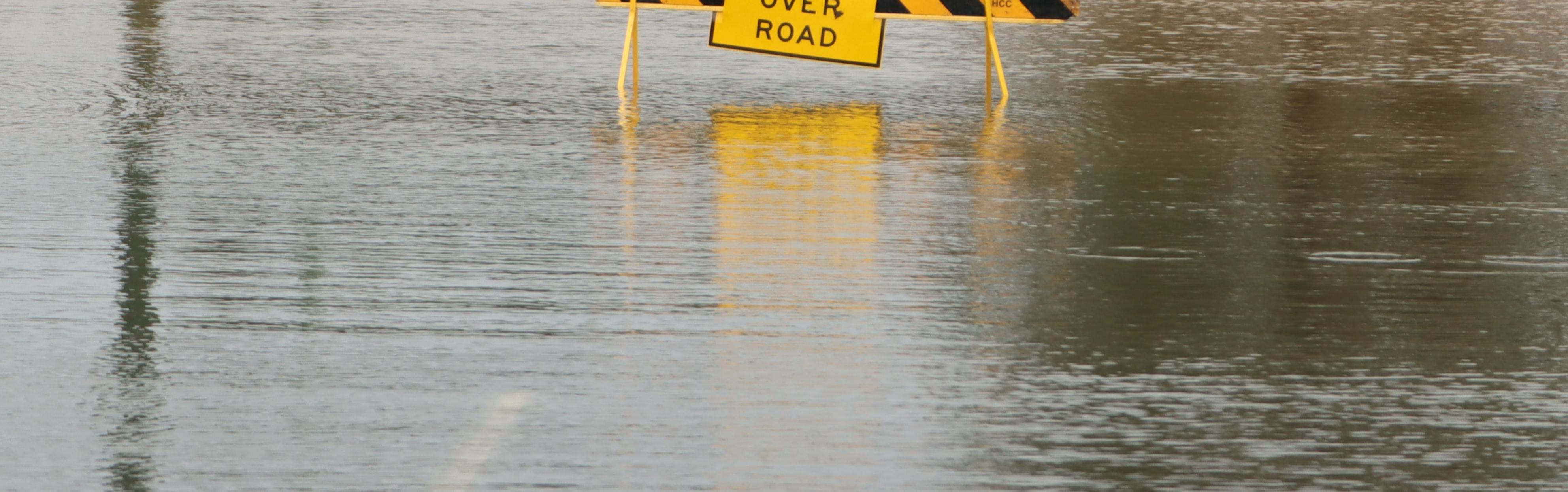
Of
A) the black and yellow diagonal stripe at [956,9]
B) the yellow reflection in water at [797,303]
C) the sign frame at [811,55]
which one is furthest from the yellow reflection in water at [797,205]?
the black and yellow diagonal stripe at [956,9]

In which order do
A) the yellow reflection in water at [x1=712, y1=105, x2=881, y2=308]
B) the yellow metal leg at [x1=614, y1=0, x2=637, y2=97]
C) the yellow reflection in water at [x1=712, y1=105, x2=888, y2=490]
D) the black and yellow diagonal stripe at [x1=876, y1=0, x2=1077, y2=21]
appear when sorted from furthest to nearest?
the yellow metal leg at [x1=614, y1=0, x2=637, y2=97] → the black and yellow diagonal stripe at [x1=876, y1=0, x2=1077, y2=21] → the yellow reflection in water at [x1=712, y1=105, x2=881, y2=308] → the yellow reflection in water at [x1=712, y1=105, x2=888, y2=490]

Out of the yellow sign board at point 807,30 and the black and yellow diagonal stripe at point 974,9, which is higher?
the black and yellow diagonal stripe at point 974,9

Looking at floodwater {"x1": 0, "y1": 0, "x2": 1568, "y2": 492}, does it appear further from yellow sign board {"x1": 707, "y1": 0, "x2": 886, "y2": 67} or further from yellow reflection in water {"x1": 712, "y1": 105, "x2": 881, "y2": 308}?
yellow sign board {"x1": 707, "y1": 0, "x2": 886, "y2": 67}

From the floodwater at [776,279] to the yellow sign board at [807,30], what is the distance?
0.92ft

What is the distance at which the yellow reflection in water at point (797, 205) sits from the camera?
5715 millimetres

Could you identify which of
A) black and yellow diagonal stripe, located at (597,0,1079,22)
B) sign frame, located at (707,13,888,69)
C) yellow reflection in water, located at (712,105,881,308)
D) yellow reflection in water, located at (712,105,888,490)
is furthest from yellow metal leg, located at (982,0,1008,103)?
yellow reflection in water, located at (712,105,888,490)

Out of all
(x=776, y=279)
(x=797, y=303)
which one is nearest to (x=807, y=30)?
(x=776, y=279)

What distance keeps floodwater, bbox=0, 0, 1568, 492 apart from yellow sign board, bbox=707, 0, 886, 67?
28 centimetres

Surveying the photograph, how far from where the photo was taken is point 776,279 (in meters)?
5.80

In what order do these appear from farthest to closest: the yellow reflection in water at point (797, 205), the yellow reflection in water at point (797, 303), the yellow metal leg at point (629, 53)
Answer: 1. the yellow metal leg at point (629, 53)
2. the yellow reflection in water at point (797, 205)
3. the yellow reflection in water at point (797, 303)

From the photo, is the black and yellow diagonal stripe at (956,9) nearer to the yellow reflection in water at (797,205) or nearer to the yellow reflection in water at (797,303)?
the yellow reflection in water at (797,205)

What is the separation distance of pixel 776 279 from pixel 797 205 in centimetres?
117

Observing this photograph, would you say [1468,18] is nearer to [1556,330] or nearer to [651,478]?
[1556,330]

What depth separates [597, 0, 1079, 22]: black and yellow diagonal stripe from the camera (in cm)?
947
